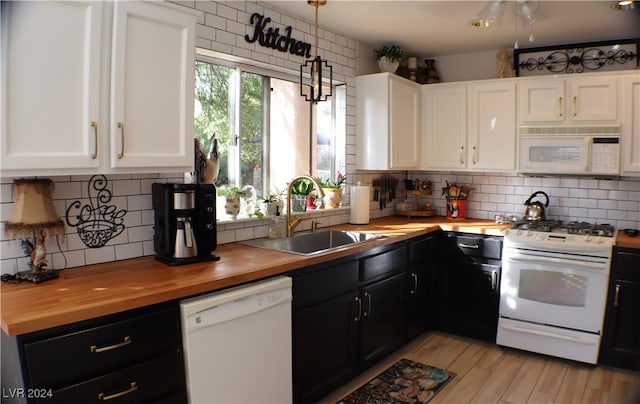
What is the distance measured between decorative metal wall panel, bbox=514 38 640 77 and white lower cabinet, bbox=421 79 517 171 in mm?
396

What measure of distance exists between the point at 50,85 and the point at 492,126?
11.0 ft

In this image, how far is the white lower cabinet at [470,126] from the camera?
12.8 ft

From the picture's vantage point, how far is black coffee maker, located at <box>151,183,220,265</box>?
225cm

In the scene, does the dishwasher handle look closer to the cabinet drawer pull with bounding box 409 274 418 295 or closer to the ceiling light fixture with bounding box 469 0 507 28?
the cabinet drawer pull with bounding box 409 274 418 295

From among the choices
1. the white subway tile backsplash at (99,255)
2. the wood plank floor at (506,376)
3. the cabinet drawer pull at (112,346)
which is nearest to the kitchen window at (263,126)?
the white subway tile backsplash at (99,255)

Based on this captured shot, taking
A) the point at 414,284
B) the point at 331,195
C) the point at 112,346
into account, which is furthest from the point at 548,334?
the point at 112,346

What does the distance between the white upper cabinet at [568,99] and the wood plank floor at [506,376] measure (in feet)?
6.08

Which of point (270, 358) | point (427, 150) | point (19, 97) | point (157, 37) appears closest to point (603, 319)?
point (427, 150)

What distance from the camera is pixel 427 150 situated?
4285 millimetres

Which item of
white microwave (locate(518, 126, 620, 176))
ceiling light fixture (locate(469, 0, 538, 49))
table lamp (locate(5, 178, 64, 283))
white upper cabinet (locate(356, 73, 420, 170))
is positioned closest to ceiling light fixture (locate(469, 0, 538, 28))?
ceiling light fixture (locate(469, 0, 538, 49))

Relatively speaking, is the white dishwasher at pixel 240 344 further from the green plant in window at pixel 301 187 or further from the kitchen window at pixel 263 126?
the green plant in window at pixel 301 187

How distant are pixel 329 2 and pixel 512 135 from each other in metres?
1.92

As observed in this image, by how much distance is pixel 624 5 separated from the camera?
9.56 ft

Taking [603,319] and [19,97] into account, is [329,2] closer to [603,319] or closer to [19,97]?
[19,97]
